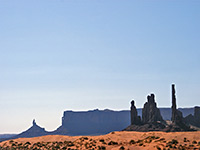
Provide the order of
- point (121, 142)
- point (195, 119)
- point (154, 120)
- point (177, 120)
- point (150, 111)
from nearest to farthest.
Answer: point (121, 142)
point (177, 120)
point (154, 120)
point (150, 111)
point (195, 119)

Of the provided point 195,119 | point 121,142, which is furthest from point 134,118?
point 121,142

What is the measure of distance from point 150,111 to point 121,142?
40.8 m

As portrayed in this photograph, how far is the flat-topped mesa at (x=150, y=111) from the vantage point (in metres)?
109

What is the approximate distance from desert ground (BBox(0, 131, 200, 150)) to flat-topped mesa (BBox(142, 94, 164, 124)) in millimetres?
31122

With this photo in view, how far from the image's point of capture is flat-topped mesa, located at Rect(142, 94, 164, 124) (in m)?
109

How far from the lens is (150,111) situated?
11081 cm

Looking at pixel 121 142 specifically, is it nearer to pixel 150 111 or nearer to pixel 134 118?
pixel 134 118

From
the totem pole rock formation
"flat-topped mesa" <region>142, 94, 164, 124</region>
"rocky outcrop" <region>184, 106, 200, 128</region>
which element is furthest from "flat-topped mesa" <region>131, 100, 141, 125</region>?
"rocky outcrop" <region>184, 106, 200, 128</region>

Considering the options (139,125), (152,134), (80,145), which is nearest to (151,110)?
A: (139,125)

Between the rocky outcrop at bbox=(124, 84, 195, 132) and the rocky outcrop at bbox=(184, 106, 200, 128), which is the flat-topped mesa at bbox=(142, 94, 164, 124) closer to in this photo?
the rocky outcrop at bbox=(124, 84, 195, 132)

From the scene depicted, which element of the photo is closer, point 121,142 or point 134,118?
point 121,142

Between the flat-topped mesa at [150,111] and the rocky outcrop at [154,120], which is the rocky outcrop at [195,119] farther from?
the flat-topped mesa at [150,111]

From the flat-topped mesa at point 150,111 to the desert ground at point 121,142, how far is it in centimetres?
3112

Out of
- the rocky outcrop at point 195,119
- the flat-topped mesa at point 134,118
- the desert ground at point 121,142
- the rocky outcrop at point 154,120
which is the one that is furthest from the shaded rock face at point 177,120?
the desert ground at point 121,142
